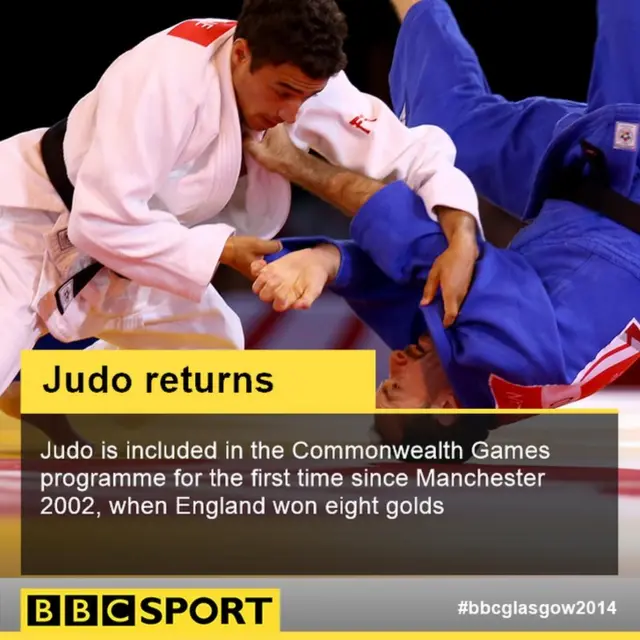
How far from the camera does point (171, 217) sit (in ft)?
5.96

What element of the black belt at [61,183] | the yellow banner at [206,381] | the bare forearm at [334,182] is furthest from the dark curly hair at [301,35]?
the yellow banner at [206,381]

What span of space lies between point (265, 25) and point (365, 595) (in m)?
0.94

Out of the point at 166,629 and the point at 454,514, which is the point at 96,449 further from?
the point at 454,514

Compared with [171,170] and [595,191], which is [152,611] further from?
[595,191]

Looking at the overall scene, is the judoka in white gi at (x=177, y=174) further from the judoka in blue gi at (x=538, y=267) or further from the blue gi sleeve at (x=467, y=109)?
the blue gi sleeve at (x=467, y=109)

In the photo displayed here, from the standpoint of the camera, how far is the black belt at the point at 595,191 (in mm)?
2023

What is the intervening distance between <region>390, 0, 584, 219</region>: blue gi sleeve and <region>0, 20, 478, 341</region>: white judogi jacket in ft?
0.96

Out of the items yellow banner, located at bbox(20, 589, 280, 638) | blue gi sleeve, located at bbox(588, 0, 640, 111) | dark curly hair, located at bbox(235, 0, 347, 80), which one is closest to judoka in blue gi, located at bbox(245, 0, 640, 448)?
blue gi sleeve, located at bbox(588, 0, 640, 111)

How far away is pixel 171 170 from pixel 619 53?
901mm

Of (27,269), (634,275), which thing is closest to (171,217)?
(27,269)

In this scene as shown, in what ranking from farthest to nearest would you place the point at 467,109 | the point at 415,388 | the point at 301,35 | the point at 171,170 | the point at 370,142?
the point at 467,109
the point at 415,388
the point at 370,142
the point at 171,170
the point at 301,35


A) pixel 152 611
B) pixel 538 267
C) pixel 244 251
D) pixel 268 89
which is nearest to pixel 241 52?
pixel 268 89

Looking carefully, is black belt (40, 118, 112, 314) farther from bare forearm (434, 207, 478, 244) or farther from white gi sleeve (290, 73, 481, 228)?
bare forearm (434, 207, 478, 244)

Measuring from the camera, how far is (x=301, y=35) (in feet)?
5.65
